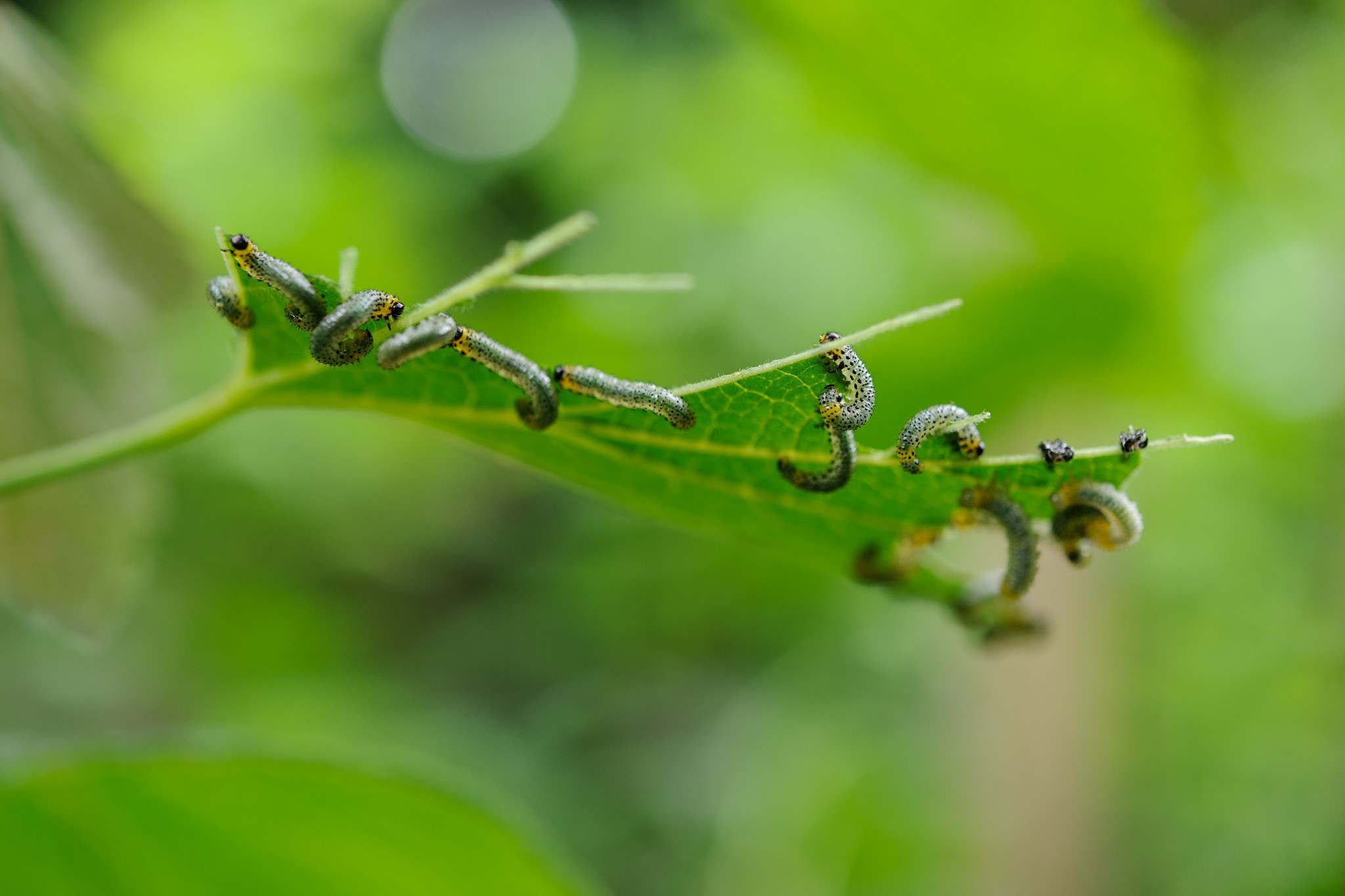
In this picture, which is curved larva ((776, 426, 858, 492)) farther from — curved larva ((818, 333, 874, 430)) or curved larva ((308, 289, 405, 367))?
curved larva ((308, 289, 405, 367))

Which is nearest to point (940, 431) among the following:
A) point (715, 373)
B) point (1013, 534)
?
point (1013, 534)

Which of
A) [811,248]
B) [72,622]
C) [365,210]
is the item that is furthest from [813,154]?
[72,622]

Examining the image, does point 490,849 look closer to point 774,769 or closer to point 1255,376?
point 774,769

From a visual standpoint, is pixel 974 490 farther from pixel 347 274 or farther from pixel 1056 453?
pixel 347 274

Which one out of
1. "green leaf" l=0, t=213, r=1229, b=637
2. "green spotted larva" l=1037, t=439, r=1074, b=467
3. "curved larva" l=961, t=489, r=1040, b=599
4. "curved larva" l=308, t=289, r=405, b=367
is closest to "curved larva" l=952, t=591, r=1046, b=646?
"curved larva" l=961, t=489, r=1040, b=599

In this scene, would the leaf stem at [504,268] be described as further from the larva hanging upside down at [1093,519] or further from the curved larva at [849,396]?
the larva hanging upside down at [1093,519]
